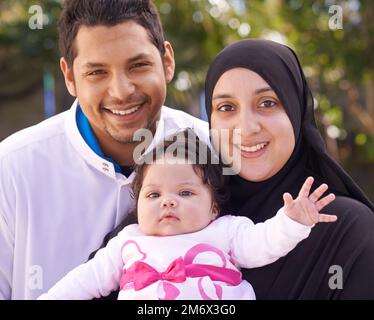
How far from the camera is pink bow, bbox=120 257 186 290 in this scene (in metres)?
2.11

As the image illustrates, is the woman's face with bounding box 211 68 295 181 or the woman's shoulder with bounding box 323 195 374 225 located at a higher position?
the woman's face with bounding box 211 68 295 181

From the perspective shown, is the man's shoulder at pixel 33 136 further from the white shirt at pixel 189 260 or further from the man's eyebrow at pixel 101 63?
the white shirt at pixel 189 260

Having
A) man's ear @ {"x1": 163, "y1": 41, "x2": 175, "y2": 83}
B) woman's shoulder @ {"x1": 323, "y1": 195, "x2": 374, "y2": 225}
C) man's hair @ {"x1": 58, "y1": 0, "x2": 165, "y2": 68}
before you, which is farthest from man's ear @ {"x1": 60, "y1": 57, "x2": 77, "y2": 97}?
woman's shoulder @ {"x1": 323, "y1": 195, "x2": 374, "y2": 225}

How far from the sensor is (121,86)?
2.76m

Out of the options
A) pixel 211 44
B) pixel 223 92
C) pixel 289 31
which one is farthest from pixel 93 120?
pixel 289 31

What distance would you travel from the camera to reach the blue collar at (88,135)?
287cm

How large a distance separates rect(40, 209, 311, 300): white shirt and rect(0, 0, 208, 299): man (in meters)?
0.50

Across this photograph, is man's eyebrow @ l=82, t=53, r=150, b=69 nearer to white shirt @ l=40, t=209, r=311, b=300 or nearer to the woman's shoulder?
white shirt @ l=40, t=209, r=311, b=300

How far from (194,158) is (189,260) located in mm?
393

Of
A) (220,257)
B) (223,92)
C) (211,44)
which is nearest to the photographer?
(220,257)

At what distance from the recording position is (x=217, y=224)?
2.30 m

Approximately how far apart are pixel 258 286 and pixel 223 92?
684mm

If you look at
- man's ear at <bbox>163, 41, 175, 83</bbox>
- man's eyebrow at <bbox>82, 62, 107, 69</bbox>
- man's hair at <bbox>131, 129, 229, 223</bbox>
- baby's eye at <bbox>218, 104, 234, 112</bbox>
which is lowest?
man's hair at <bbox>131, 129, 229, 223</bbox>
